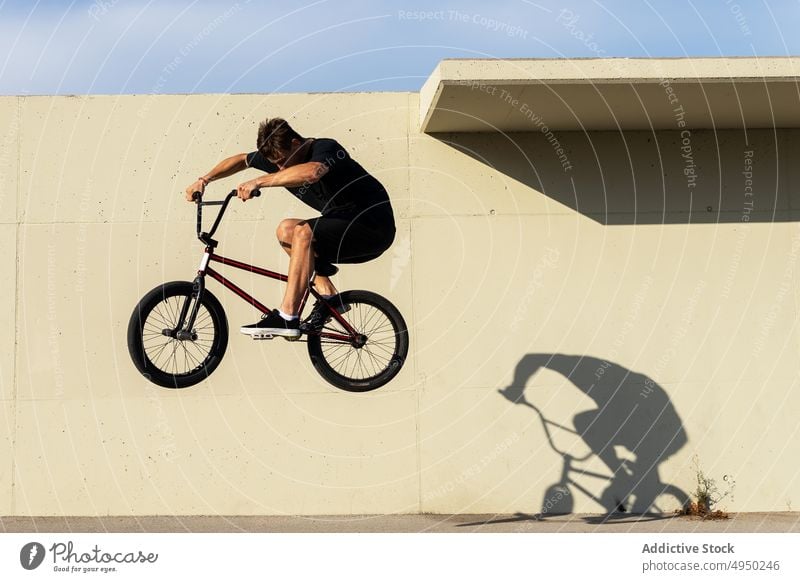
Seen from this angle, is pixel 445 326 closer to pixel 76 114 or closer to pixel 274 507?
pixel 274 507

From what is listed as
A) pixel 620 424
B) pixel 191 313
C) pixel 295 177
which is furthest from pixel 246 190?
pixel 620 424

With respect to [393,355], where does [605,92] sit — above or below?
above

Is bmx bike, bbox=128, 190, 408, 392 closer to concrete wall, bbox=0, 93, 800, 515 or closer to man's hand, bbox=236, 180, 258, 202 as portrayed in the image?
man's hand, bbox=236, 180, 258, 202

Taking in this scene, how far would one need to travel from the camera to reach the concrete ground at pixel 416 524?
12.8 m

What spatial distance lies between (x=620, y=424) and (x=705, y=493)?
4.26ft

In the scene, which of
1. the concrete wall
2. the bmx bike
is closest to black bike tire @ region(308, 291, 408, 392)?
the bmx bike

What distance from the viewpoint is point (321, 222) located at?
10281mm

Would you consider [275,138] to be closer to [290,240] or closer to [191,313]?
[290,240]

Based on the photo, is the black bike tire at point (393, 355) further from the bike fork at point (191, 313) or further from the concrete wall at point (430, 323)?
the concrete wall at point (430, 323)

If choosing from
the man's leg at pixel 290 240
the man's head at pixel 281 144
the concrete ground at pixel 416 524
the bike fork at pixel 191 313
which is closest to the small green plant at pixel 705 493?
the concrete ground at pixel 416 524
